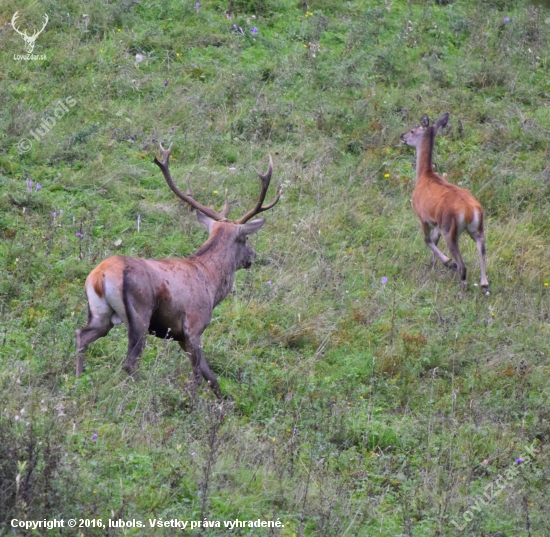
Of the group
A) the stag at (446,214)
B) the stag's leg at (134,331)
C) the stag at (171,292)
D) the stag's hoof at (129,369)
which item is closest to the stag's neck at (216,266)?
the stag at (171,292)

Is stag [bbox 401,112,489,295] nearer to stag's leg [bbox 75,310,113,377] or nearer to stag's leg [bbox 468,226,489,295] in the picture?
stag's leg [bbox 468,226,489,295]

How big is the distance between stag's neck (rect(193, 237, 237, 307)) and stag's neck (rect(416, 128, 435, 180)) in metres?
3.96

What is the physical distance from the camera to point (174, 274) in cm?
679

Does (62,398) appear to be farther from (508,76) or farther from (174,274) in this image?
(508,76)

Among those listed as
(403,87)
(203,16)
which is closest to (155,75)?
(203,16)

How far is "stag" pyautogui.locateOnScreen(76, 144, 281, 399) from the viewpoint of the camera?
616cm

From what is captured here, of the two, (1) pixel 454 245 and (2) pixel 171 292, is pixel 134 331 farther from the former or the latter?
(1) pixel 454 245

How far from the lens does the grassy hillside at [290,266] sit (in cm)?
529

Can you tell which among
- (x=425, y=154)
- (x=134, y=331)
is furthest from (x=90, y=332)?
(x=425, y=154)

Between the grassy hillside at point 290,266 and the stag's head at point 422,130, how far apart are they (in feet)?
1.33

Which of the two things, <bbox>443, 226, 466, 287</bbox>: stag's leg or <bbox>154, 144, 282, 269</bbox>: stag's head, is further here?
<bbox>443, 226, 466, 287</bbox>: stag's leg

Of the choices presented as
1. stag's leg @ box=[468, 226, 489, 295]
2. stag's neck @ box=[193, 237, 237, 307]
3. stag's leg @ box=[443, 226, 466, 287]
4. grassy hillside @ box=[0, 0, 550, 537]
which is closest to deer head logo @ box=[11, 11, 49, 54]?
grassy hillside @ box=[0, 0, 550, 537]

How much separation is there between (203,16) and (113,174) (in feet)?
14.7

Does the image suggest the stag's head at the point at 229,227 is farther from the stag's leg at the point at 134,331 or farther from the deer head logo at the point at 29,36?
the deer head logo at the point at 29,36
